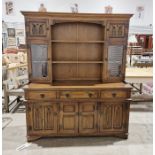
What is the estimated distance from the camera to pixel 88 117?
2701mm

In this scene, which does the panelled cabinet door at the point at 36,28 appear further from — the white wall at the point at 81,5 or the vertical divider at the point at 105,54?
the white wall at the point at 81,5

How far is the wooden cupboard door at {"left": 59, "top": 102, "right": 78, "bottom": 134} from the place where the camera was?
2.64 metres

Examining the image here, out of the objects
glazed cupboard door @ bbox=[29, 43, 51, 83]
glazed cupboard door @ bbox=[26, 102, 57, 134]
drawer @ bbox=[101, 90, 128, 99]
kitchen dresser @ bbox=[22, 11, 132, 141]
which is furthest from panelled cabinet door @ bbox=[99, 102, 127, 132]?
glazed cupboard door @ bbox=[29, 43, 51, 83]

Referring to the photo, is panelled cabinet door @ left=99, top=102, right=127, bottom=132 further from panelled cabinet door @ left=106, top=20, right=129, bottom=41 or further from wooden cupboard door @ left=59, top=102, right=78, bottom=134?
panelled cabinet door @ left=106, top=20, right=129, bottom=41

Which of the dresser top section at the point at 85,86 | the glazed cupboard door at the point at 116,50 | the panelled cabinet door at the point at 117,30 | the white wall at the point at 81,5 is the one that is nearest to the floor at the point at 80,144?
the dresser top section at the point at 85,86

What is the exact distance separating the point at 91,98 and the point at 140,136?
3.40 feet

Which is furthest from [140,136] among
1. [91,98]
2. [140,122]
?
[91,98]

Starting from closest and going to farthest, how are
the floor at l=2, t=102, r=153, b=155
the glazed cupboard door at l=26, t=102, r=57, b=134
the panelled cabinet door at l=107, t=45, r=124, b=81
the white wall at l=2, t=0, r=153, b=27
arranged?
the floor at l=2, t=102, r=153, b=155, the glazed cupboard door at l=26, t=102, r=57, b=134, the panelled cabinet door at l=107, t=45, r=124, b=81, the white wall at l=2, t=0, r=153, b=27

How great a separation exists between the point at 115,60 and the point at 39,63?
3.70 ft

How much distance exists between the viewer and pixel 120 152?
251 cm

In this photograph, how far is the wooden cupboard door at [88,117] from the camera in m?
2.66

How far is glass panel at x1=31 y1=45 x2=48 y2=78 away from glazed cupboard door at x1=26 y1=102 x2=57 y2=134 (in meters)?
0.46

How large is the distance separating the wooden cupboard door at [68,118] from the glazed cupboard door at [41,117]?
10cm

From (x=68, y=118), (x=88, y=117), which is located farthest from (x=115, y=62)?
(x=68, y=118)
